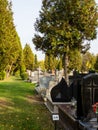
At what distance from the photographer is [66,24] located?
27.6 meters

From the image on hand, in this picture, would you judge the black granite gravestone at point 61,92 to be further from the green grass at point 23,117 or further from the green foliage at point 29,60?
the green foliage at point 29,60

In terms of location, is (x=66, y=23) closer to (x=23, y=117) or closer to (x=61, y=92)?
(x=23, y=117)

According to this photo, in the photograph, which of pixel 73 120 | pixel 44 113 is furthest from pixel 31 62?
pixel 73 120

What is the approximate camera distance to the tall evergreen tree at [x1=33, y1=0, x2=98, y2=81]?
90.4 ft

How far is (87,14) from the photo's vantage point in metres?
27.8

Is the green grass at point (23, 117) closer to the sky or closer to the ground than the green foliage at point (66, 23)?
closer to the ground

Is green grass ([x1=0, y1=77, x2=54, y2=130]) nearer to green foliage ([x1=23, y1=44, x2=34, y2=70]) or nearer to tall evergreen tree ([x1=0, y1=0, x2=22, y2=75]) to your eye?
tall evergreen tree ([x1=0, y1=0, x2=22, y2=75])

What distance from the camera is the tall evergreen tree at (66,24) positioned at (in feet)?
90.4

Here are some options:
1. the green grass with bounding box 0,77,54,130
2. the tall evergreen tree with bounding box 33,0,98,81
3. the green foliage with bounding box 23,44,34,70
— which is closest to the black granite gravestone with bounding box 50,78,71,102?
the green grass with bounding box 0,77,54,130

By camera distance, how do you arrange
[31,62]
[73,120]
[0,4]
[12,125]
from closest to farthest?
[73,120] < [12,125] < [0,4] < [31,62]

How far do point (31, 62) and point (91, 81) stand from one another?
3123 inches

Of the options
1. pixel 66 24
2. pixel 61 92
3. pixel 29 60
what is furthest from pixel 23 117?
pixel 29 60

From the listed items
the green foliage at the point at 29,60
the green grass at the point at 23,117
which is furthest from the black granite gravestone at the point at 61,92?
the green foliage at the point at 29,60

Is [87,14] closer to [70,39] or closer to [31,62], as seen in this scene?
[70,39]
